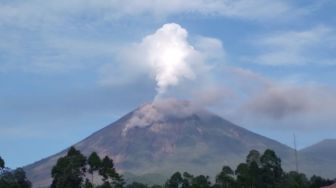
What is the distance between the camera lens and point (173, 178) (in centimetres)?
6838

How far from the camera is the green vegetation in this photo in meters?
52.3

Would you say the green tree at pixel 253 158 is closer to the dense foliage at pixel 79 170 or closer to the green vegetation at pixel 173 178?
the green vegetation at pixel 173 178

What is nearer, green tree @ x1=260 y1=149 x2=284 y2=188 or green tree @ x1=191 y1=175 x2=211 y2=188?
green tree @ x1=191 y1=175 x2=211 y2=188

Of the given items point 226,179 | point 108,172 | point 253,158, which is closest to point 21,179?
point 108,172

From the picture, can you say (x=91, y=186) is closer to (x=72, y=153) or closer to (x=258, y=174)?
(x=72, y=153)

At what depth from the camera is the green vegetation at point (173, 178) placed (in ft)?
172

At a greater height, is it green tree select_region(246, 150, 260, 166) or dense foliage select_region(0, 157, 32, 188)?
green tree select_region(246, 150, 260, 166)

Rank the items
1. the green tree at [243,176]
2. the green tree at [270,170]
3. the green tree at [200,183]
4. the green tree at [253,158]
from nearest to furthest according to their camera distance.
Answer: the green tree at [243,176] → the green tree at [200,183] → the green tree at [270,170] → the green tree at [253,158]

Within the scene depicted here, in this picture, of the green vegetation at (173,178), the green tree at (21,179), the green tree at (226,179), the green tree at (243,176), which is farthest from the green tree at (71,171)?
the green tree at (243,176)

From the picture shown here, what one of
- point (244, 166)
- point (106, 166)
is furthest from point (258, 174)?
point (106, 166)

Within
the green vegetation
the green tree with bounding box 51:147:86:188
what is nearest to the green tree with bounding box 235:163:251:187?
the green vegetation

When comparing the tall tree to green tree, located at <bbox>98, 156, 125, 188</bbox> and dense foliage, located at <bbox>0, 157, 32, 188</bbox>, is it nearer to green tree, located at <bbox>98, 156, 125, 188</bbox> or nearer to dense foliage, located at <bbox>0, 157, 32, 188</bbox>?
green tree, located at <bbox>98, 156, 125, 188</bbox>

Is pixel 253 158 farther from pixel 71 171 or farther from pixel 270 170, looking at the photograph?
pixel 71 171

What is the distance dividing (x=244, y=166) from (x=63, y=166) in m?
17.6
